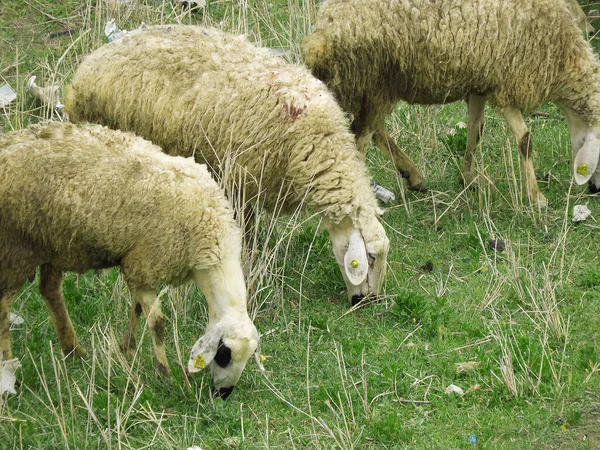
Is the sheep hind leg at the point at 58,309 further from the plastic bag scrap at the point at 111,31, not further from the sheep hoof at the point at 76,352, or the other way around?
the plastic bag scrap at the point at 111,31

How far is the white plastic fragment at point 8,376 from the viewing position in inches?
217

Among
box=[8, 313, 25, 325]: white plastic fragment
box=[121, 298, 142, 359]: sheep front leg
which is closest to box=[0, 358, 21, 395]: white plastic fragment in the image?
box=[121, 298, 142, 359]: sheep front leg

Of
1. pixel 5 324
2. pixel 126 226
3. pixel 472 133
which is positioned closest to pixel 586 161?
pixel 472 133

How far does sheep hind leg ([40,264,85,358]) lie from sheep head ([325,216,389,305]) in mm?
1819

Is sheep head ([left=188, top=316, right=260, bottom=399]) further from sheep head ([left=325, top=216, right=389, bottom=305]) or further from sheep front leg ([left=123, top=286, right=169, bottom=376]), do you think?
sheep head ([left=325, top=216, right=389, bottom=305])

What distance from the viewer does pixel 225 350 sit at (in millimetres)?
5445

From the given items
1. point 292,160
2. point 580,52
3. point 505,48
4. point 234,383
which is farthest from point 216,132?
point 580,52

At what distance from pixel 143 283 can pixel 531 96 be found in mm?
3571

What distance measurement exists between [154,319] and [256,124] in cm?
156

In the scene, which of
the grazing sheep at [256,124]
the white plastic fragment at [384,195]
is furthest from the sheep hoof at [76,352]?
Result: the white plastic fragment at [384,195]

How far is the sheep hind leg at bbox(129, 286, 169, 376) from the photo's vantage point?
18.4 ft

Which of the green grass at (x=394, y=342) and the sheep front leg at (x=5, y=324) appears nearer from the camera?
the green grass at (x=394, y=342)

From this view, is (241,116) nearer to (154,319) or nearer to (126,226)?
(126,226)

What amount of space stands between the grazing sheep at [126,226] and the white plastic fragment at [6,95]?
3101 mm
